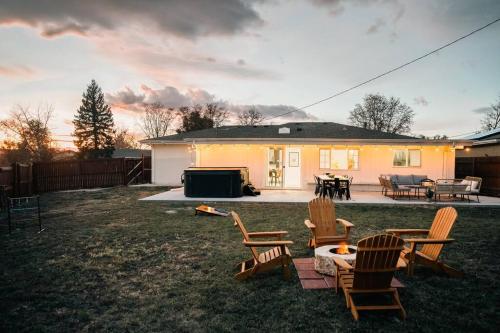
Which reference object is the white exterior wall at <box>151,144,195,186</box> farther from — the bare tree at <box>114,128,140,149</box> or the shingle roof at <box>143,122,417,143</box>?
the bare tree at <box>114,128,140,149</box>

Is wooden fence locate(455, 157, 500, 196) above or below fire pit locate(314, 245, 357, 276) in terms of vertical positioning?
above

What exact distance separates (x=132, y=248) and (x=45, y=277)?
1721mm

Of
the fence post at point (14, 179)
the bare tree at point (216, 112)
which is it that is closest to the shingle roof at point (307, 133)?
the fence post at point (14, 179)

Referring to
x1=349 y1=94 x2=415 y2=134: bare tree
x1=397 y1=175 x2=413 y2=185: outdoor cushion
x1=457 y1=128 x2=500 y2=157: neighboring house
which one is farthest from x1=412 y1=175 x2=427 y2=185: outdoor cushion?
x1=349 y1=94 x2=415 y2=134: bare tree

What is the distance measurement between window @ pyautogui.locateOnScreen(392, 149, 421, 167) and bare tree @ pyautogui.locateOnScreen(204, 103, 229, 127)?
122 feet

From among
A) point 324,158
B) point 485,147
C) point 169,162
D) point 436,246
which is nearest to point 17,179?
point 169,162

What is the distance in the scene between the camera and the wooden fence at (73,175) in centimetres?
1295

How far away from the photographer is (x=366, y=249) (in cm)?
324

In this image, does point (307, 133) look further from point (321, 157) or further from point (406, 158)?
point (406, 158)

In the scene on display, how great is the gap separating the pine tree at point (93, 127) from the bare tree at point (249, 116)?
21.5 m

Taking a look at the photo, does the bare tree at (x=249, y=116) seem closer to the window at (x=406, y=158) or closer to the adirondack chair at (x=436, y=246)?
the window at (x=406, y=158)

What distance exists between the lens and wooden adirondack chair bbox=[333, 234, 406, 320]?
3.27 meters

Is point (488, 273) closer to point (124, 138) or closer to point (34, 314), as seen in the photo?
point (34, 314)

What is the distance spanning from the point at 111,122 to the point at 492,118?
184 feet
